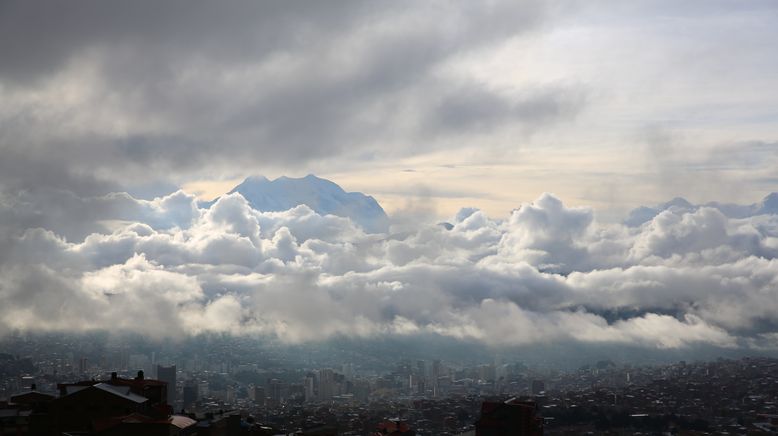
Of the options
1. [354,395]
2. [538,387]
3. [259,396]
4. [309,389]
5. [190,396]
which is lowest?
[354,395]

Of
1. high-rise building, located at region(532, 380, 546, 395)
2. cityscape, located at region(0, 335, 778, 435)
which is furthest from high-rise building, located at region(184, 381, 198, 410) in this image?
high-rise building, located at region(532, 380, 546, 395)

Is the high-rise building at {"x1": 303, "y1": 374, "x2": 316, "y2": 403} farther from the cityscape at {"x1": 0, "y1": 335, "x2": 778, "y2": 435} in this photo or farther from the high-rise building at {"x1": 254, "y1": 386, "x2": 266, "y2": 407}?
the high-rise building at {"x1": 254, "y1": 386, "x2": 266, "y2": 407}

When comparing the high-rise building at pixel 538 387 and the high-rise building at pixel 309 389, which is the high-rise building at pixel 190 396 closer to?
the high-rise building at pixel 309 389

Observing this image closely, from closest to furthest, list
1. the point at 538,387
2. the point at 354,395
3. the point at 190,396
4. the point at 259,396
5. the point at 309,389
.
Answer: the point at 190,396 < the point at 259,396 < the point at 538,387 < the point at 309,389 < the point at 354,395

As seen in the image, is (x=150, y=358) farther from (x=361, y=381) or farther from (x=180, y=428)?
(x=180, y=428)

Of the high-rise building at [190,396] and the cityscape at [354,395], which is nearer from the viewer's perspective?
the cityscape at [354,395]

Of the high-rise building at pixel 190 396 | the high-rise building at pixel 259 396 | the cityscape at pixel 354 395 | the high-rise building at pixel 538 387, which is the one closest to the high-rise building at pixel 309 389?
the cityscape at pixel 354 395

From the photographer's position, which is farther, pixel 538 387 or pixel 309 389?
pixel 309 389

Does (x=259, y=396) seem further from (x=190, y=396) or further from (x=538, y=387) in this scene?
(x=538, y=387)

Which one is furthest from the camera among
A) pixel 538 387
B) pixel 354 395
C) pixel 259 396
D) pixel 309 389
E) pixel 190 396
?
pixel 354 395

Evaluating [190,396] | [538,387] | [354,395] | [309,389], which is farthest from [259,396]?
[538,387]

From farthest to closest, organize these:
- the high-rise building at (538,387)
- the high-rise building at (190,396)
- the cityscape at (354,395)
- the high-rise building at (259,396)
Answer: the high-rise building at (538,387)
the high-rise building at (259,396)
the high-rise building at (190,396)
the cityscape at (354,395)
